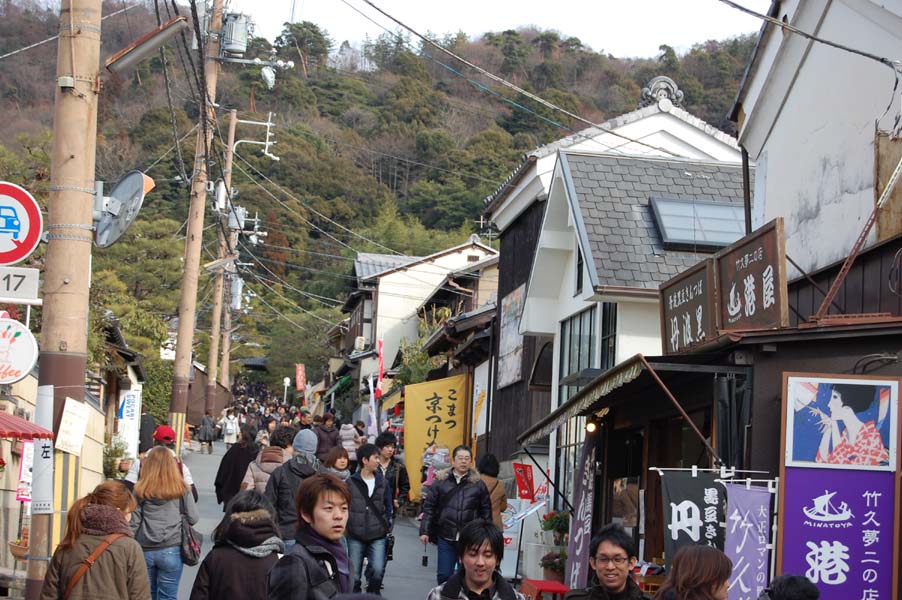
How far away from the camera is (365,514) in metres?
11.1

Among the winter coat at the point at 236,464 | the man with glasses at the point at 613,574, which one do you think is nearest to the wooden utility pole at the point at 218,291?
the winter coat at the point at 236,464

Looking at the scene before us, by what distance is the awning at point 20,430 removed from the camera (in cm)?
861

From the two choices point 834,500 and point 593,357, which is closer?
point 834,500

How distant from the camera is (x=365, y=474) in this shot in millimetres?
11328

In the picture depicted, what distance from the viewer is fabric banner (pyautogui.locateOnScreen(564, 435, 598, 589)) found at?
1223cm

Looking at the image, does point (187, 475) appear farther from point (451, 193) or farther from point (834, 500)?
point (451, 193)

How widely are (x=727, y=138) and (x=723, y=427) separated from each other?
12398mm

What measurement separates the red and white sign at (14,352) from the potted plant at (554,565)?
286 inches

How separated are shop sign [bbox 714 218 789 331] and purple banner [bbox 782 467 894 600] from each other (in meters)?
1.44

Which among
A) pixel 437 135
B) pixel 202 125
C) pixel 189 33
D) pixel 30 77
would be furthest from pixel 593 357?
pixel 437 135

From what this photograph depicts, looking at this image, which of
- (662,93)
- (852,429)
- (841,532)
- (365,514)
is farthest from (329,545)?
(662,93)

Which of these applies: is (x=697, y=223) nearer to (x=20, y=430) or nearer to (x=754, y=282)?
(x=754, y=282)

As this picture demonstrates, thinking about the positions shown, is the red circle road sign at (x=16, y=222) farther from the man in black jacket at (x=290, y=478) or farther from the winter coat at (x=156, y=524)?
the man in black jacket at (x=290, y=478)

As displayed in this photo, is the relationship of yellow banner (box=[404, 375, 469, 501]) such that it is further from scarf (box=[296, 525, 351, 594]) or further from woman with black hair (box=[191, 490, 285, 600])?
scarf (box=[296, 525, 351, 594])
